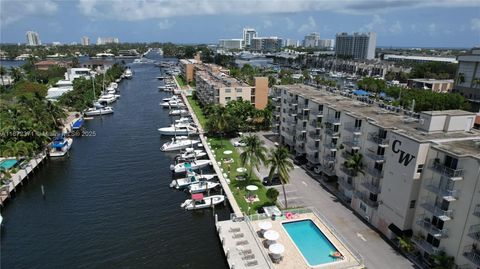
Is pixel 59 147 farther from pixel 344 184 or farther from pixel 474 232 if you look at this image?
pixel 474 232

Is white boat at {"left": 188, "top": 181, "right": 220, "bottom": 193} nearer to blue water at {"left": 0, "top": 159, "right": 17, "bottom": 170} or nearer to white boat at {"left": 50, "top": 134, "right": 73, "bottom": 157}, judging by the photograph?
blue water at {"left": 0, "top": 159, "right": 17, "bottom": 170}

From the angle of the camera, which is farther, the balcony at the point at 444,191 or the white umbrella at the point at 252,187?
the white umbrella at the point at 252,187

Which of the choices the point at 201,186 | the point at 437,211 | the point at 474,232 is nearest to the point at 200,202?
the point at 201,186

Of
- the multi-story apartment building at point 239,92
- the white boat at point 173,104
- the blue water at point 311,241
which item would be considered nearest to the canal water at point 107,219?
the blue water at point 311,241

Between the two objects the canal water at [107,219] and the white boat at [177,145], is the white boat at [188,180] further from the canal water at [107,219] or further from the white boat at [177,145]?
the white boat at [177,145]

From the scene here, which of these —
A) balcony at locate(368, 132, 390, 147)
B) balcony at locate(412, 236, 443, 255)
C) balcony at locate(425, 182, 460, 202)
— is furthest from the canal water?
balcony at locate(425, 182, 460, 202)
